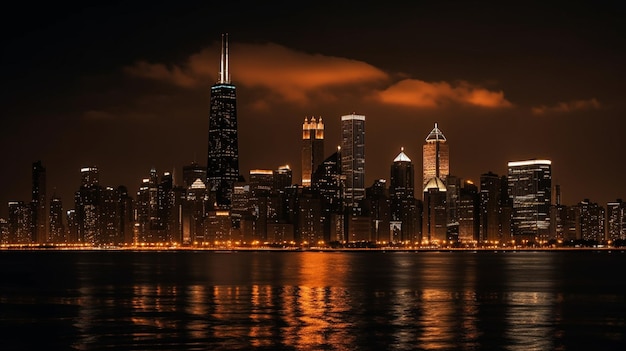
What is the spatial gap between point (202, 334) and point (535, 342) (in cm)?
1689

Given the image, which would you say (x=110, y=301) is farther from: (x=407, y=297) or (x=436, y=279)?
(x=436, y=279)

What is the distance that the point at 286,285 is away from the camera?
9444cm

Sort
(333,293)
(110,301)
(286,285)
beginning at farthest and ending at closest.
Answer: (286,285) < (333,293) < (110,301)

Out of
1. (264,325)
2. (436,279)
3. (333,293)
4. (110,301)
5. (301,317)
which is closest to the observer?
(264,325)

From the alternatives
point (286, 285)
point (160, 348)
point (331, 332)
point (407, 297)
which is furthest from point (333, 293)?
point (160, 348)

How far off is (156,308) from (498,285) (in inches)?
1684

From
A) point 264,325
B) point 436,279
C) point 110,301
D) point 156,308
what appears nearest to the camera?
point 264,325

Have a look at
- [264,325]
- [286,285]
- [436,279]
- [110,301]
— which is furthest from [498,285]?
[264,325]

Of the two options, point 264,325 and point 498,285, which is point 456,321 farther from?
point 498,285

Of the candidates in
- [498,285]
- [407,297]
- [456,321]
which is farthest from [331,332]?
[498,285]

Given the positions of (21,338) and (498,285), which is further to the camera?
(498,285)

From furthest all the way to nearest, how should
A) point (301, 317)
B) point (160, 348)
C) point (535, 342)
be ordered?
point (301, 317) < point (535, 342) < point (160, 348)

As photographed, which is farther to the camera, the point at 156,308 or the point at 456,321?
the point at 156,308

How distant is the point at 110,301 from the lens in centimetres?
7506
